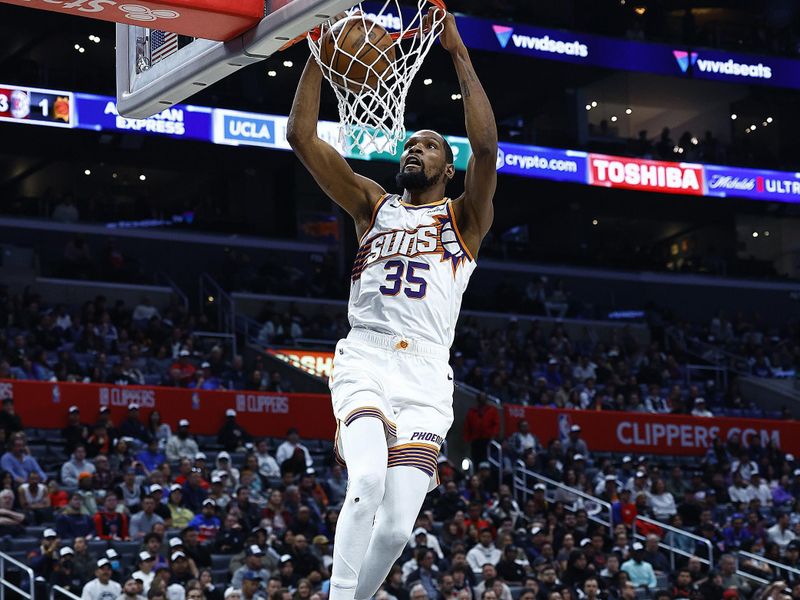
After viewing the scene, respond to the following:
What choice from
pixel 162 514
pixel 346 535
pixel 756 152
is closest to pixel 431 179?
pixel 346 535

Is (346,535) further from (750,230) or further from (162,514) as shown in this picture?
(750,230)

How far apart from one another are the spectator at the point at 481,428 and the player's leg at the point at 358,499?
17.1 metres

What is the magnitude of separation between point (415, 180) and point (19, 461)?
11890 mm

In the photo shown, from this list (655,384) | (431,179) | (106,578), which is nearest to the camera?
(431,179)

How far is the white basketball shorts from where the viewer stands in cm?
652

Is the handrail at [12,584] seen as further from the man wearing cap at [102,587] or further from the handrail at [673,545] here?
the handrail at [673,545]

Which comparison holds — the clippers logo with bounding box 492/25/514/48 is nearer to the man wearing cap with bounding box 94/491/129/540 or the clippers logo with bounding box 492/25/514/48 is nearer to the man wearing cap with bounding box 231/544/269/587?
the man wearing cap with bounding box 94/491/129/540

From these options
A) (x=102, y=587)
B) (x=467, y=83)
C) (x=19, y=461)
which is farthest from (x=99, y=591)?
(x=467, y=83)

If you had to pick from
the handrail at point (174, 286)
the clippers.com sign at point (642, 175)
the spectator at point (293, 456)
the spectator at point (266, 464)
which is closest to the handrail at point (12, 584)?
the spectator at point (266, 464)

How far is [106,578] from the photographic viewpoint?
14.1 metres

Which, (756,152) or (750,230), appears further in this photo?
(750,230)

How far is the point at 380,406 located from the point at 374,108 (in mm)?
1744

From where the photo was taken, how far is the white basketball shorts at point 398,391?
6.52 m

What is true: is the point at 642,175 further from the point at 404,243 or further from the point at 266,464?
the point at 404,243
